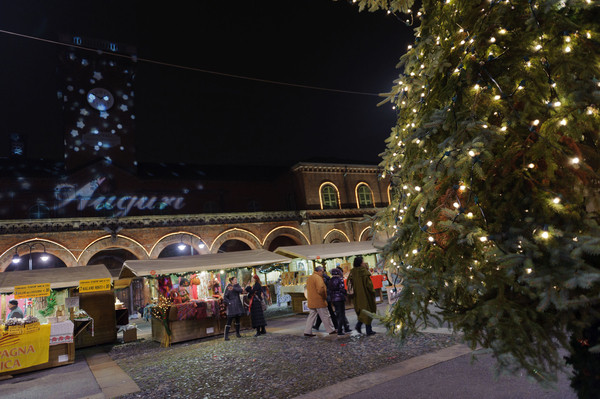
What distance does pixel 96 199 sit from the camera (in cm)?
2211

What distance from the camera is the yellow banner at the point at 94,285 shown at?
10.8 metres

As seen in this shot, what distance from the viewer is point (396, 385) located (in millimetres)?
4320

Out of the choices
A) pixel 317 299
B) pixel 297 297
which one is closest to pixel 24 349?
pixel 317 299

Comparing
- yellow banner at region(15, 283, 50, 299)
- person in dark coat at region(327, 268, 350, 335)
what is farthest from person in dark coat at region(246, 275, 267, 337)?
yellow banner at region(15, 283, 50, 299)

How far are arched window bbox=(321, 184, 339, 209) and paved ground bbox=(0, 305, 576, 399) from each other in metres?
19.5

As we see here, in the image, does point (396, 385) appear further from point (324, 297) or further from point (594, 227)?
point (324, 297)

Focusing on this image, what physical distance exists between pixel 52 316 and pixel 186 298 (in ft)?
12.1

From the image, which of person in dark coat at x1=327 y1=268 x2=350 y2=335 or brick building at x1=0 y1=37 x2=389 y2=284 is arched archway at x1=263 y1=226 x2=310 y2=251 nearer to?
brick building at x1=0 y1=37 x2=389 y2=284

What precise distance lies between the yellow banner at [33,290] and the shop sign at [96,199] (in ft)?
36.6

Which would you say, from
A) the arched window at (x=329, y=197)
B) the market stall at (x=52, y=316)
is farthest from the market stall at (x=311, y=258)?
the arched window at (x=329, y=197)

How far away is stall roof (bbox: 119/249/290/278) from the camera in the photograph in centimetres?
1184

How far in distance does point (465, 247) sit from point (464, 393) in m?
2.23

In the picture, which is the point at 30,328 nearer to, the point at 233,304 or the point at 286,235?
the point at 233,304

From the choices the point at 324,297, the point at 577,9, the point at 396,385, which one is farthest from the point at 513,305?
the point at 324,297
